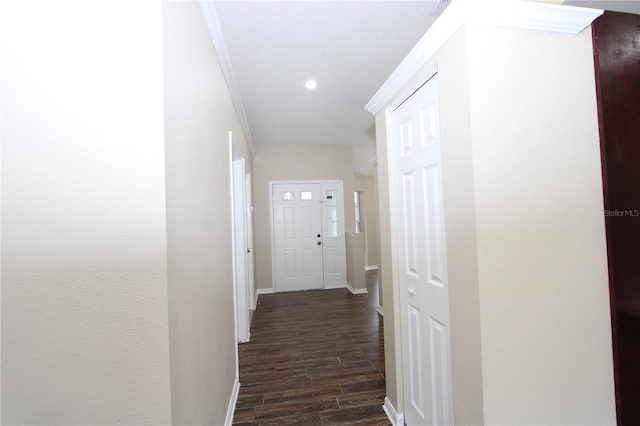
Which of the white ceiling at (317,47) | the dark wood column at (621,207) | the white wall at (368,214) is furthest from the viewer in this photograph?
the white wall at (368,214)

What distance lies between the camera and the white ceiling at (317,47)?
1608 millimetres

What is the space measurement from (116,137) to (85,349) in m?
0.67

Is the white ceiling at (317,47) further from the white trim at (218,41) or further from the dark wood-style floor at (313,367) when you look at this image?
the dark wood-style floor at (313,367)

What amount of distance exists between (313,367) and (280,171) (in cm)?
340

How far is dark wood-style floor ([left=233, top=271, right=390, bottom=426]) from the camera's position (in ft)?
6.08

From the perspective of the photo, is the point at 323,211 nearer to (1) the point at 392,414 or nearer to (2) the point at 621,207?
(1) the point at 392,414

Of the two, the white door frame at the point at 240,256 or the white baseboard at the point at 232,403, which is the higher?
the white door frame at the point at 240,256

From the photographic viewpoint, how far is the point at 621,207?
1.09 m

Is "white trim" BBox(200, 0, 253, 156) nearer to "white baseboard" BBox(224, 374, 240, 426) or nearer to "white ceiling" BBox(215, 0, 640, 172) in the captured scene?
"white ceiling" BBox(215, 0, 640, 172)

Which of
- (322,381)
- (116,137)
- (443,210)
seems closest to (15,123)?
(116,137)

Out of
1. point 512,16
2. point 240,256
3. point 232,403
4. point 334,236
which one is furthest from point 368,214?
point 512,16

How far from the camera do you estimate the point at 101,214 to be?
0.84 metres

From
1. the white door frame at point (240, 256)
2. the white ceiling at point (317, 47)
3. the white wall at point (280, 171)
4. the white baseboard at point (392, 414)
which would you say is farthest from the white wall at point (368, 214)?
the white baseboard at point (392, 414)

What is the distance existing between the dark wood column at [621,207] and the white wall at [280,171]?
161 inches
